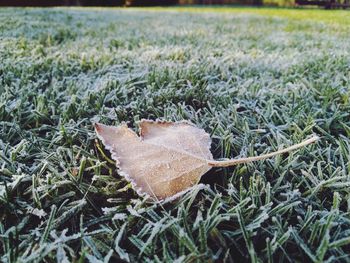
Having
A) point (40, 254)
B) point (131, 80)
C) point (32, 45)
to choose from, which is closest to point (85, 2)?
point (32, 45)

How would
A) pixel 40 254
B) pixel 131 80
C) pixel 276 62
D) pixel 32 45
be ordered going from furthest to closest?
pixel 32 45, pixel 276 62, pixel 131 80, pixel 40 254

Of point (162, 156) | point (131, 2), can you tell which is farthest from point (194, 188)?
point (131, 2)

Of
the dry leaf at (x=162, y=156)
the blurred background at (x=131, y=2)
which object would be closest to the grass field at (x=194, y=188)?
the dry leaf at (x=162, y=156)

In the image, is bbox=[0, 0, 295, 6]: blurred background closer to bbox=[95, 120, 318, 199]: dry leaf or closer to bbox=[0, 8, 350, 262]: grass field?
bbox=[0, 8, 350, 262]: grass field

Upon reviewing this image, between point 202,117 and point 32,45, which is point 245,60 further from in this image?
point 32,45

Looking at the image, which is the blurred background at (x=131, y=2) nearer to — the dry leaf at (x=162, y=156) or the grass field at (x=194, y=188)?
the grass field at (x=194, y=188)
